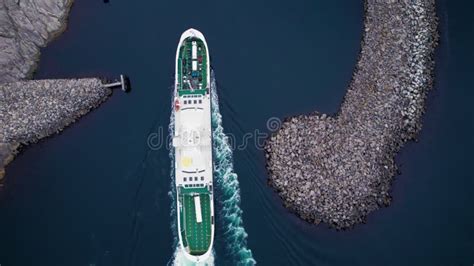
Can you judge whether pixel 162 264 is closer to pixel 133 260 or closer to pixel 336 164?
pixel 133 260

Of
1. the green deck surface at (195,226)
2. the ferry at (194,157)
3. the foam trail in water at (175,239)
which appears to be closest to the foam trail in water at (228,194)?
the green deck surface at (195,226)

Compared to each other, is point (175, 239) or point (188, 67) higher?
point (188, 67)

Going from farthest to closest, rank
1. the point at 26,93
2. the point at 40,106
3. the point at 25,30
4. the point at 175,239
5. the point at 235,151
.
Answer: the point at 25,30
the point at 26,93
the point at 40,106
the point at 235,151
the point at 175,239

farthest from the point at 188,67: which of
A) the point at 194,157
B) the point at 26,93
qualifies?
the point at 26,93

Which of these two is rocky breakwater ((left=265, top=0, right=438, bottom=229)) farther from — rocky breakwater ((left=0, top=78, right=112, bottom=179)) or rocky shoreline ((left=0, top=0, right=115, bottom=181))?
rocky shoreline ((left=0, top=0, right=115, bottom=181))

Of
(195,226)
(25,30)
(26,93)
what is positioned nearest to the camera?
(195,226)

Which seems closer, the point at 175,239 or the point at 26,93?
the point at 175,239

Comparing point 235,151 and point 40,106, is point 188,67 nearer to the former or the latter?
point 235,151

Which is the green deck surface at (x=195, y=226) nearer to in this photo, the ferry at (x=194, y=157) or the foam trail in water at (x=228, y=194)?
the ferry at (x=194, y=157)

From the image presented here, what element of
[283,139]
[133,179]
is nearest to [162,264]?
[133,179]
